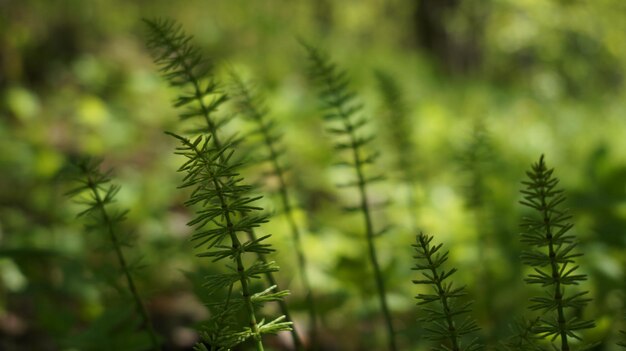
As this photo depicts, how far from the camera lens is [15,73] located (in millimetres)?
4359

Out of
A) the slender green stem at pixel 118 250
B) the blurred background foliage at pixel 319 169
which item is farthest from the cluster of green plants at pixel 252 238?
the blurred background foliage at pixel 319 169

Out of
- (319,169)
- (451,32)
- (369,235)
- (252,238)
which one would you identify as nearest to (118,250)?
(252,238)

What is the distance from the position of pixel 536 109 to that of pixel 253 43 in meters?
4.02

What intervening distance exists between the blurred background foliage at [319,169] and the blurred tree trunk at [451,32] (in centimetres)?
3

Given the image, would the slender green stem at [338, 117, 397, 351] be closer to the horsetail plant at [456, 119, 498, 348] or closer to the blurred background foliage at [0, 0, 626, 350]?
the blurred background foliage at [0, 0, 626, 350]

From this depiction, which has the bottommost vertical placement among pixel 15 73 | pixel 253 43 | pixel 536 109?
pixel 536 109

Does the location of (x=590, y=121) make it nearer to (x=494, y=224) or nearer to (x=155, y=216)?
(x=494, y=224)

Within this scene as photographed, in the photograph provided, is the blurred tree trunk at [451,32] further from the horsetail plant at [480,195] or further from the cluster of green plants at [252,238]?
the cluster of green plants at [252,238]

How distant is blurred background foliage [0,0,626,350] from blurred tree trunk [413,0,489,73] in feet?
0.11

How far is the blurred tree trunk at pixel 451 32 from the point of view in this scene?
260 inches

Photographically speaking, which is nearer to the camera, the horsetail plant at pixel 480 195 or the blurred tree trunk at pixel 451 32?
the horsetail plant at pixel 480 195

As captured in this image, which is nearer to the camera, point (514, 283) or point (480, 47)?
point (514, 283)

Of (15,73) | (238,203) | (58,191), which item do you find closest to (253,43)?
(15,73)

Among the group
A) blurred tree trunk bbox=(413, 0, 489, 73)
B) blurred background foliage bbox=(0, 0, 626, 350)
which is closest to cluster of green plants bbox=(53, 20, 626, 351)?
blurred background foliage bbox=(0, 0, 626, 350)
